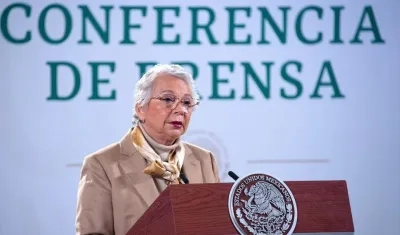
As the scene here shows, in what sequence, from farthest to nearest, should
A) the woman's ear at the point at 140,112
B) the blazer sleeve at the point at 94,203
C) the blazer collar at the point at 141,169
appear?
the woman's ear at the point at 140,112
the blazer collar at the point at 141,169
the blazer sleeve at the point at 94,203

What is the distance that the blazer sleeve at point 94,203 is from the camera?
2.78m

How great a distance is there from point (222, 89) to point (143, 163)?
1544 millimetres

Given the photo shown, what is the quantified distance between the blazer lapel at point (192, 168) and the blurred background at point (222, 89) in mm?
1302

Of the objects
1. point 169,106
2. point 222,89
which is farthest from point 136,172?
point 222,89

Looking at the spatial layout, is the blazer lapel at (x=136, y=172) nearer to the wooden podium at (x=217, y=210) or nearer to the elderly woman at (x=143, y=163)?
the elderly woman at (x=143, y=163)

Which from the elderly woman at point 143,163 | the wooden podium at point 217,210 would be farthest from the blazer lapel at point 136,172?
the wooden podium at point 217,210

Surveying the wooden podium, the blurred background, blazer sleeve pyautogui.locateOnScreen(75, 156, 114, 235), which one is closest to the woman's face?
blazer sleeve pyautogui.locateOnScreen(75, 156, 114, 235)

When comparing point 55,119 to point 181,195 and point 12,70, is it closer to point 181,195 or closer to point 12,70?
point 12,70

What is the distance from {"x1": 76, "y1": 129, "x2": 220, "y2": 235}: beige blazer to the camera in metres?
2.80

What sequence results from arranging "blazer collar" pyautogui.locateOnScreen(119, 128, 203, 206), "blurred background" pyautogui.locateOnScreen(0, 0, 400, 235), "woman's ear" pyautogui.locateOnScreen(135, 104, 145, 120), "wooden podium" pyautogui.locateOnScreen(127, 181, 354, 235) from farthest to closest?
1. "blurred background" pyautogui.locateOnScreen(0, 0, 400, 235)
2. "woman's ear" pyautogui.locateOnScreen(135, 104, 145, 120)
3. "blazer collar" pyautogui.locateOnScreen(119, 128, 203, 206)
4. "wooden podium" pyautogui.locateOnScreen(127, 181, 354, 235)

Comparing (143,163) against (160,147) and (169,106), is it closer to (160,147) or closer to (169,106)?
(160,147)

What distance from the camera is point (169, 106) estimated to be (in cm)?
292

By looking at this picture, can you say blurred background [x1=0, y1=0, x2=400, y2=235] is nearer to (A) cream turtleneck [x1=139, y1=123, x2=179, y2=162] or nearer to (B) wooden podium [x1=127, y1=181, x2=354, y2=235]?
(A) cream turtleneck [x1=139, y1=123, x2=179, y2=162]

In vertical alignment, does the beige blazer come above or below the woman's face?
below
